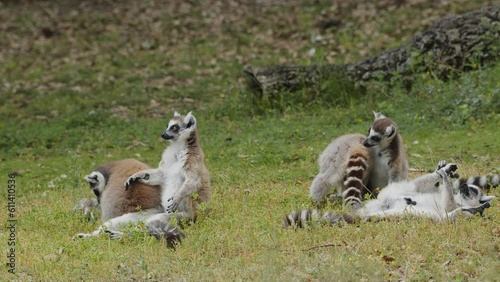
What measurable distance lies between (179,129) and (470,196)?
3.14 meters

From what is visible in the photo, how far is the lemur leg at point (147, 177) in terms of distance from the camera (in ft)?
27.0

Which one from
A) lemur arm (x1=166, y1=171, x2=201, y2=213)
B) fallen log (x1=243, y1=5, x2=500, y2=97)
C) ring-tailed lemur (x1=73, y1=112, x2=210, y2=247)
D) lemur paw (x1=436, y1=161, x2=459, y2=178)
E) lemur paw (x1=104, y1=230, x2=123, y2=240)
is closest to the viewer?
lemur paw (x1=104, y1=230, x2=123, y2=240)

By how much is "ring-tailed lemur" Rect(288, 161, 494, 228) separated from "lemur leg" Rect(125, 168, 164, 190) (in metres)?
1.62

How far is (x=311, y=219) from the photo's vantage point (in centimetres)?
744

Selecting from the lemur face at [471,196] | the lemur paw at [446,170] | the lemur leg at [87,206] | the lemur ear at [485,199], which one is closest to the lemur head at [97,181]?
the lemur leg at [87,206]

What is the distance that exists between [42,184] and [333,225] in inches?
217

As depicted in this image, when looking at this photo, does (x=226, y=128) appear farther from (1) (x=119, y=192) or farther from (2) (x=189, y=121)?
(1) (x=119, y=192)

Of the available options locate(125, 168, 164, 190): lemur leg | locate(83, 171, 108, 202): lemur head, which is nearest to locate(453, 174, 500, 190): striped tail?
locate(125, 168, 164, 190): lemur leg

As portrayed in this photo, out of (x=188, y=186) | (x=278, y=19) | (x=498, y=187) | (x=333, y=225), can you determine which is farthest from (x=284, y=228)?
(x=278, y=19)

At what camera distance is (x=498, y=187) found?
8719mm

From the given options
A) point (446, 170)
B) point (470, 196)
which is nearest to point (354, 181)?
point (446, 170)

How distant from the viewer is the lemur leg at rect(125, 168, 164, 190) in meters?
8.22

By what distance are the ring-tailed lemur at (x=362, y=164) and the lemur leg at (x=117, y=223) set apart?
6.35 feet

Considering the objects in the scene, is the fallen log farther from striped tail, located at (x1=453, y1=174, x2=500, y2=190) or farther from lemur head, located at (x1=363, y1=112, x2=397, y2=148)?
lemur head, located at (x1=363, y1=112, x2=397, y2=148)
